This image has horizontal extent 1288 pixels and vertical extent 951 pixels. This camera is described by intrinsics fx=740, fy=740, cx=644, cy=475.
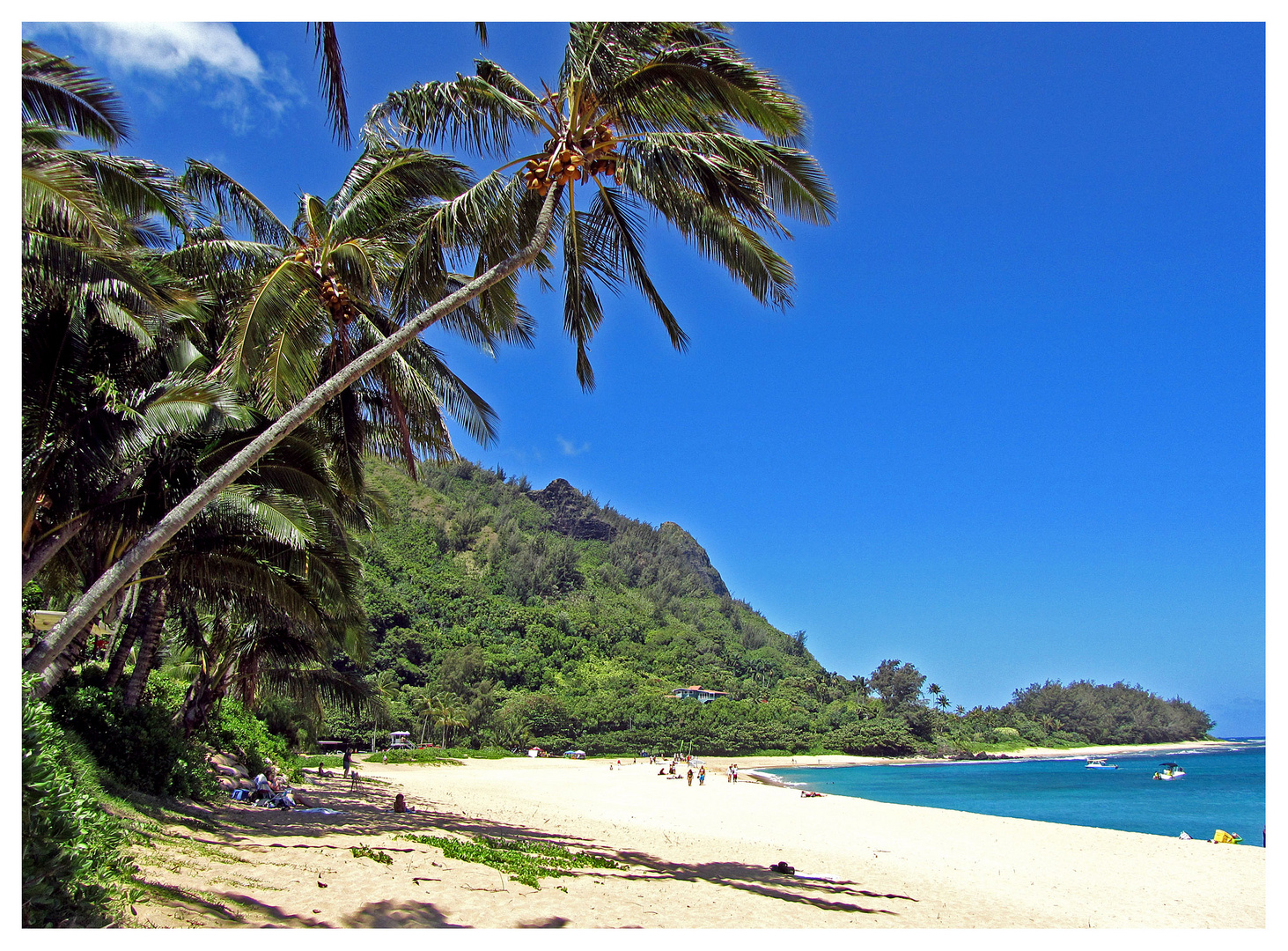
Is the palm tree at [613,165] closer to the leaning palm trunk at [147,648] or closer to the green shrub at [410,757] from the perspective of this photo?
the leaning palm trunk at [147,648]

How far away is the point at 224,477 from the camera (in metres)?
5.46

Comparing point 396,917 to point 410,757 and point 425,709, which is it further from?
point 425,709

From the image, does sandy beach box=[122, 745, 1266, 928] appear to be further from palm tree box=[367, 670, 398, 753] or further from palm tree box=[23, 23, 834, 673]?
palm tree box=[367, 670, 398, 753]

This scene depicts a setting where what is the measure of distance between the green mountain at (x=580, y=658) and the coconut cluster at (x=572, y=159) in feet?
87.2

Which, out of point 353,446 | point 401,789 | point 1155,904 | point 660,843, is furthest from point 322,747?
point 1155,904

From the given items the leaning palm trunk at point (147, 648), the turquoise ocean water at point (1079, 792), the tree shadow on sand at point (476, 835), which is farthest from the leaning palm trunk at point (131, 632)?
the turquoise ocean water at point (1079, 792)

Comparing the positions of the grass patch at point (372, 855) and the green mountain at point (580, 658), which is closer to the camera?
the grass patch at point (372, 855)

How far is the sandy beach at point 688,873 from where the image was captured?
238 inches

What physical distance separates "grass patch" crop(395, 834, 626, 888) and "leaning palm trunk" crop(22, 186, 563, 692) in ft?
14.9

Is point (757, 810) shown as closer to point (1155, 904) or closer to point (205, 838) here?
point (1155, 904)

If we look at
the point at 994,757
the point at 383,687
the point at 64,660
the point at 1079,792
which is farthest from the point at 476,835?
the point at 994,757

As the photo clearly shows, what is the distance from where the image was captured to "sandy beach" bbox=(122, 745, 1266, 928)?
6.04 m

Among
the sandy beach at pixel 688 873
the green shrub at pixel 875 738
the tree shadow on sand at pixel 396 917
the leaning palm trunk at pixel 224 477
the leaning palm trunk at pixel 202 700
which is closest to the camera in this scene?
the leaning palm trunk at pixel 224 477
